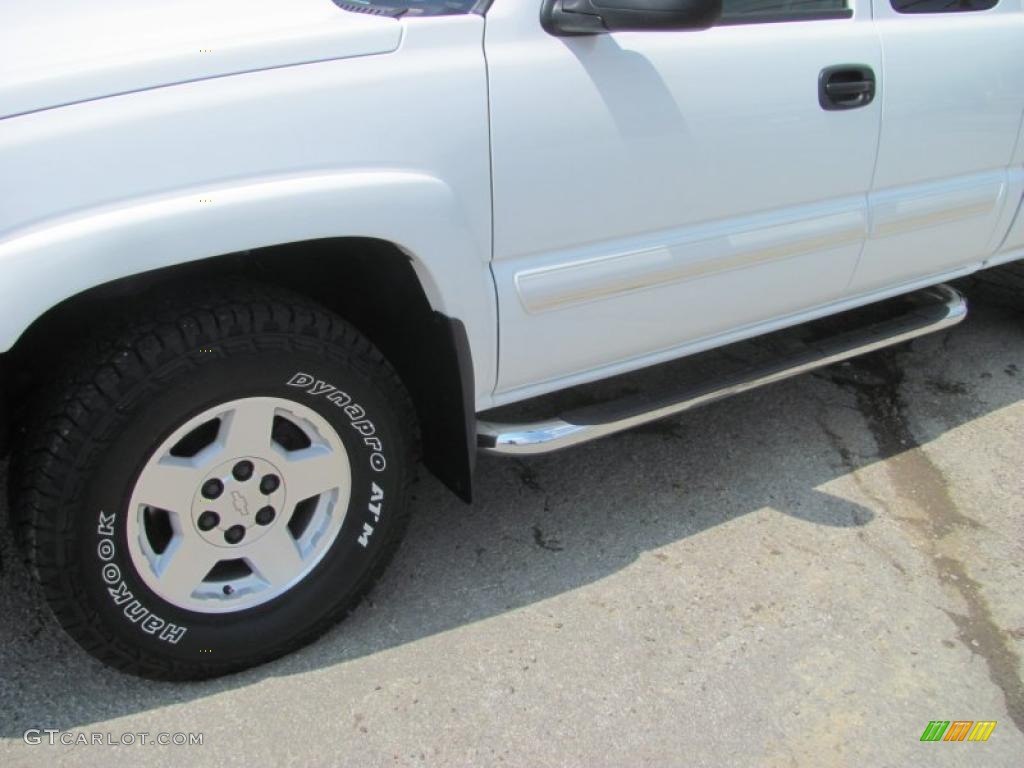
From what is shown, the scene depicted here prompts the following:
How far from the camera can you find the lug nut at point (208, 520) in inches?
91.5

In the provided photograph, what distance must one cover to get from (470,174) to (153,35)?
699mm

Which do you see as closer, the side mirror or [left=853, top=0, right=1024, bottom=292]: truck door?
the side mirror

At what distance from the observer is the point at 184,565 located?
2334 millimetres

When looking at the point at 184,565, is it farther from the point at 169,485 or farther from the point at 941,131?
the point at 941,131

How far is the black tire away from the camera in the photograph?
6.91ft

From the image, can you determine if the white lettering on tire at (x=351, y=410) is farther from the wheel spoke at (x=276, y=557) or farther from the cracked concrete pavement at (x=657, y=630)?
the cracked concrete pavement at (x=657, y=630)

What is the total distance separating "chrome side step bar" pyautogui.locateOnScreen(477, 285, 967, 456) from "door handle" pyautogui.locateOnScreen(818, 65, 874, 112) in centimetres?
78

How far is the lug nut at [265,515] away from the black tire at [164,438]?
0.19 meters

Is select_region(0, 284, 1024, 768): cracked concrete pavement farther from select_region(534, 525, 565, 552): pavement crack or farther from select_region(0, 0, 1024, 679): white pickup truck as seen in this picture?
select_region(0, 0, 1024, 679): white pickup truck

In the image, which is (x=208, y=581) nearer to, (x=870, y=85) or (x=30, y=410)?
(x=30, y=410)

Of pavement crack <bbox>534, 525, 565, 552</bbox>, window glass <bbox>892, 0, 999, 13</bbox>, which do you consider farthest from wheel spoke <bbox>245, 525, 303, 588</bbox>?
window glass <bbox>892, 0, 999, 13</bbox>

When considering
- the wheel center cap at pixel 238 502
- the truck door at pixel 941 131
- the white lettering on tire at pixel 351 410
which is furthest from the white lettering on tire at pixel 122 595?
the truck door at pixel 941 131

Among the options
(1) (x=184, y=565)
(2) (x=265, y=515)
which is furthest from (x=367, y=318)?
(1) (x=184, y=565)

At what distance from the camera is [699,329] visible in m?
2.93
